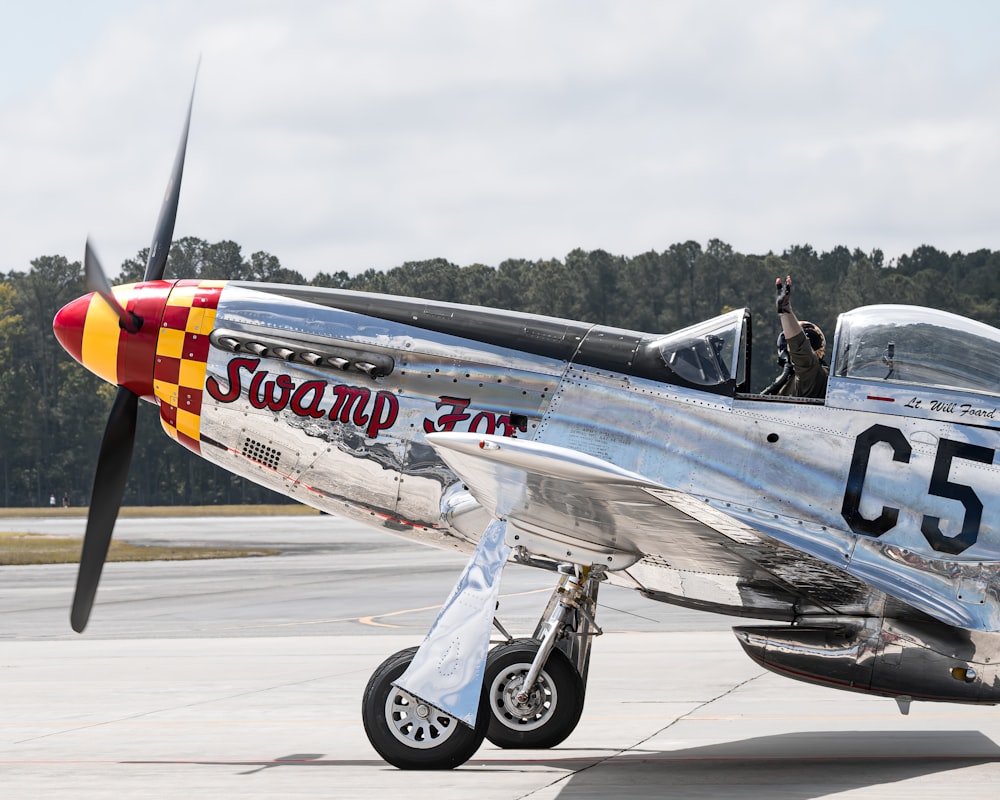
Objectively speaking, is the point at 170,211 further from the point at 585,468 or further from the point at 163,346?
the point at 585,468

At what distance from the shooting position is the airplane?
736 cm

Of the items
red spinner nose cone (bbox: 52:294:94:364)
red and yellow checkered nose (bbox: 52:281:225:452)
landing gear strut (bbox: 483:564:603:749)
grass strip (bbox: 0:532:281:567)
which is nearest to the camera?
landing gear strut (bbox: 483:564:603:749)

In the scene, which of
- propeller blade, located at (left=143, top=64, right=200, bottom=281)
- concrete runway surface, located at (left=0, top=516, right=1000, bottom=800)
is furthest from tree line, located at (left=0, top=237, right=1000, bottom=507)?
propeller blade, located at (left=143, top=64, right=200, bottom=281)

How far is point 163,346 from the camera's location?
866 cm

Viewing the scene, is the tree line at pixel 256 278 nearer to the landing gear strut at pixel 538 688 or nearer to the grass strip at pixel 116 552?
the grass strip at pixel 116 552

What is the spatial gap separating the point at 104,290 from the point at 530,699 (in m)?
3.76

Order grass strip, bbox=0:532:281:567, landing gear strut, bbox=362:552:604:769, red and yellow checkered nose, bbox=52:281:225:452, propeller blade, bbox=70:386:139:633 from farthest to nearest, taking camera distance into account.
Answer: grass strip, bbox=0:532:281:567
propeller blade, bbox=70:386:139:633
red and yellow checkered nose, bbox=52:281:225:452
landing gear strut, bbox=362:552:604:769

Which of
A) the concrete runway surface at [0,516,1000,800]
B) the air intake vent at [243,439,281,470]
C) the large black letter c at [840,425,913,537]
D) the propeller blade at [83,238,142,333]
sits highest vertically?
the propeller blade at [83,238,142,333]

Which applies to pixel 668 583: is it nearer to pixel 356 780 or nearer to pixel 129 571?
pixel 356 780

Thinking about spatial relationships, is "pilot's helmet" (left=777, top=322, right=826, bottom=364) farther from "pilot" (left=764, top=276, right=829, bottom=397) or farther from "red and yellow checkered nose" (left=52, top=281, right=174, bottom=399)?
"red and yellow checkered nose" (left=52, top=281, right=174, bottom=399)

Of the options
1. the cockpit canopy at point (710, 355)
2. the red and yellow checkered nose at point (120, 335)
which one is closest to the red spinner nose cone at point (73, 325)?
the red and yellow checkered nose at point (120, 335)

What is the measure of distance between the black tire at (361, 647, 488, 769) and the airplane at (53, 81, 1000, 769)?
0.01 meters

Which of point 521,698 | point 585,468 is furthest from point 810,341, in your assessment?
point 521,698

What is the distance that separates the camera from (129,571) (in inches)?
1124
